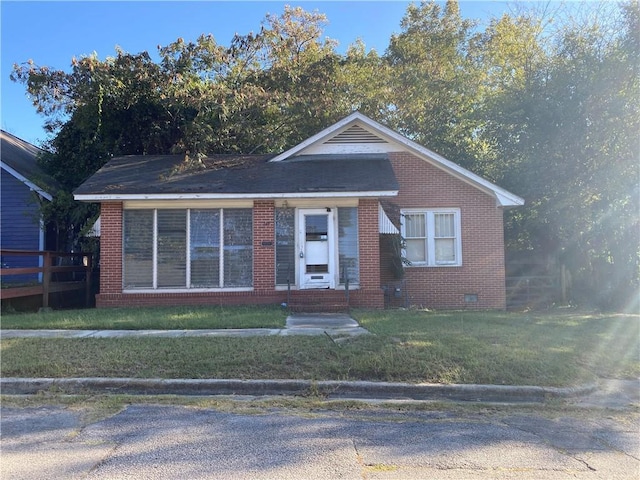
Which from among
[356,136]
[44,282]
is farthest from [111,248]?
[356,136]

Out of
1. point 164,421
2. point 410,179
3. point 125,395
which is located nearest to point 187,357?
point 125,395

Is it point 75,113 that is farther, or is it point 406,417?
point 75,113

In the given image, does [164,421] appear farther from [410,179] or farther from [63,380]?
[410,179]

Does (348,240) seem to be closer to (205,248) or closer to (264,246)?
(264,246)

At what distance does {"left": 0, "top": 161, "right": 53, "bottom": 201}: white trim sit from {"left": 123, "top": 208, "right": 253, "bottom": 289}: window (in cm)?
485

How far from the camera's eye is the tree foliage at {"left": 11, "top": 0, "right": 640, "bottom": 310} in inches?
576

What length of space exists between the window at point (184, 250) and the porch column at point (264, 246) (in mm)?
195

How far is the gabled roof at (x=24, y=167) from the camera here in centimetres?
1588

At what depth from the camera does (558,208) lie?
1554 cm

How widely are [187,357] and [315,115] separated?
48.7 feet

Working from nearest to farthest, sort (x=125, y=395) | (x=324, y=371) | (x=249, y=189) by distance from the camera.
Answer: (x=125, y=395) → (x=324, y=371) → (x=249, y=189)

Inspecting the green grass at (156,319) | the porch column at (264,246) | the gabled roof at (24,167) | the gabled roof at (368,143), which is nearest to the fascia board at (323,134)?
the gabled roof at (368,143)

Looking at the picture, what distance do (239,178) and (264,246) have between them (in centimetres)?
210

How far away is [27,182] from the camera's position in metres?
16.0
